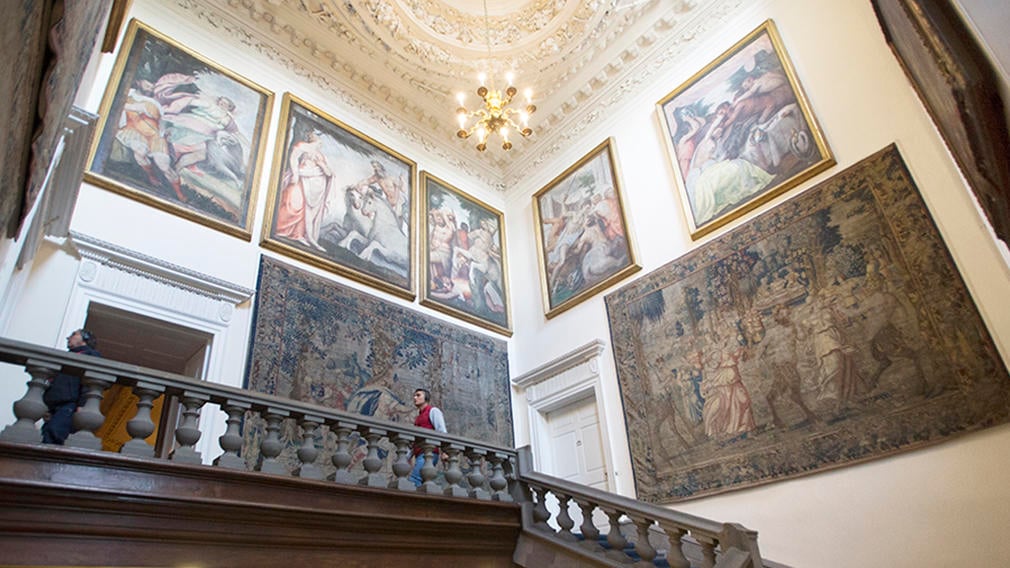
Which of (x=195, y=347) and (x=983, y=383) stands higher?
(x=195, y=347)

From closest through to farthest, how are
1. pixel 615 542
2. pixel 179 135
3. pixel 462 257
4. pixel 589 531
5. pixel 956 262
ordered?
pixel 615 542 < pixel 589 531 < pixel 956 262 < pixel 179 135 < pixel 462 257

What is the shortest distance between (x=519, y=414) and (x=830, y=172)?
5947 millimetres

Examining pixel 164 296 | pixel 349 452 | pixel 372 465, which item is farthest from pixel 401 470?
pixel 164 296

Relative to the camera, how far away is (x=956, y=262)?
5.84m

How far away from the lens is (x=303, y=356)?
725 centimetres

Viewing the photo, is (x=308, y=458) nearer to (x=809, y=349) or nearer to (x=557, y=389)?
(x=809, y=349)

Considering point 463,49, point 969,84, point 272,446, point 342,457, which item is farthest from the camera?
point 463,49

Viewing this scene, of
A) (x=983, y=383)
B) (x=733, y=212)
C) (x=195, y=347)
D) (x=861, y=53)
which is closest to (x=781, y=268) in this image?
(x=733, y=212)

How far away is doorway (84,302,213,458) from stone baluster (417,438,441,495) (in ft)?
8.80

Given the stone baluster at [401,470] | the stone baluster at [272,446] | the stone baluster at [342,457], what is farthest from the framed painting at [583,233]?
the stone baluster at [272,446]

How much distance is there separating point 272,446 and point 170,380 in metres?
0.81

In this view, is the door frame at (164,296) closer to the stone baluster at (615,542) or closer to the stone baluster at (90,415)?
the stone baluster at (90,415)

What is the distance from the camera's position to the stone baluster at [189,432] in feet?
12.0

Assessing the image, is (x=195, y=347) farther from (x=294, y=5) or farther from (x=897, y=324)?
(x=897, y=324)
